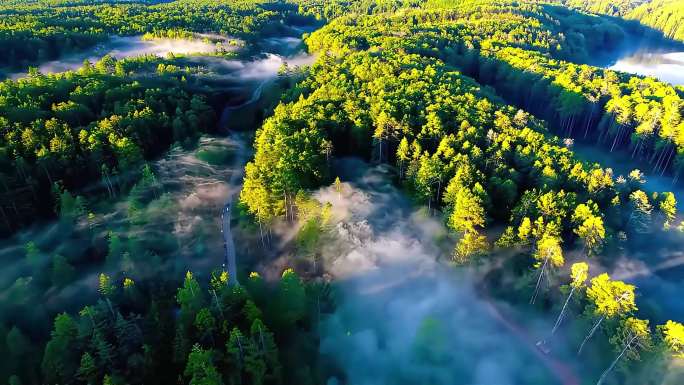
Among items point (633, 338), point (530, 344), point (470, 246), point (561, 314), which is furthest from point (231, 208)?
point (633, 338)

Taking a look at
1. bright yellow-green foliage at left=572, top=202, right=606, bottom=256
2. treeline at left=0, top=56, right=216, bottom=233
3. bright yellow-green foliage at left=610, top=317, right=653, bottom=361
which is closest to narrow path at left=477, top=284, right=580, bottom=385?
bright yellow-green foliage at left=610, top=317, right=653, bottom=361

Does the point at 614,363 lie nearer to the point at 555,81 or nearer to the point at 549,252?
the point at 549,252

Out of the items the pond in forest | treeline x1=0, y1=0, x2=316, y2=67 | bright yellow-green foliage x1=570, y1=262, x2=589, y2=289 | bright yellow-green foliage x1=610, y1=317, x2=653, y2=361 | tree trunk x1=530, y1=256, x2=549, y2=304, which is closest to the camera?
bright yellow-green foliage x1=610, y1=317, x2=653, y2=361

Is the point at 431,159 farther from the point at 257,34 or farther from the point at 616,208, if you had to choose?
the point at 257,34

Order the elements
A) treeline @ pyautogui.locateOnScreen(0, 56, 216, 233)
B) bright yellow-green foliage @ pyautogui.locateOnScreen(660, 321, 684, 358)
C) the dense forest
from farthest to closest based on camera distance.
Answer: treeline @ pyautogui.locateOnScreen(0, 56, 216, 233) < bright yellow-green foliage @ pyautogui.locateOnScreen(660, 321, 684, 358) < the dense forest

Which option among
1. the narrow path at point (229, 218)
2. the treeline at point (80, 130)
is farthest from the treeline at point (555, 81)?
the treeline at point (80, 130)

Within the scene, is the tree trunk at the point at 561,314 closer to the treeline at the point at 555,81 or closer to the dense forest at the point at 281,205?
the dense forest at the point at 281,205

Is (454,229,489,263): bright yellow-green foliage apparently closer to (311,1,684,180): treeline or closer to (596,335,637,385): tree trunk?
(596,335,637,385): tree trunk
